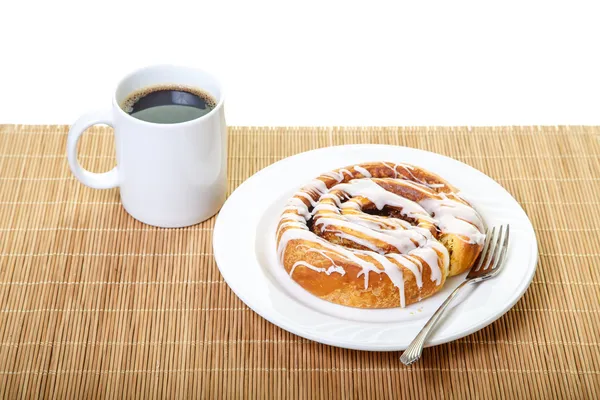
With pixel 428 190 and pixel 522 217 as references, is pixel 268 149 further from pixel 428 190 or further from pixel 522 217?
pixel 522 217

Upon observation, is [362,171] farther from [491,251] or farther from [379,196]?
[491,251]

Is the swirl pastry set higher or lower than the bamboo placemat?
higher

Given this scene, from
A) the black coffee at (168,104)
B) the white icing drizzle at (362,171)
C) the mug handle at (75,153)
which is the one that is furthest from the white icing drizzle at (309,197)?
the mug handle at (75,153)

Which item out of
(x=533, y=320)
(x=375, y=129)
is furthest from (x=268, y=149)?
(x=533, y=320)

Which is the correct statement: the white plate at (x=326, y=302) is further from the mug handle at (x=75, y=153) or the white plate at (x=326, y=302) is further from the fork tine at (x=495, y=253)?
the mug handle at (x=75, y=153)

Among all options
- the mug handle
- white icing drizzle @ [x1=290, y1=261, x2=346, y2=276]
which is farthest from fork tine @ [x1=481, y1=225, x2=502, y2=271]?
the mug handle

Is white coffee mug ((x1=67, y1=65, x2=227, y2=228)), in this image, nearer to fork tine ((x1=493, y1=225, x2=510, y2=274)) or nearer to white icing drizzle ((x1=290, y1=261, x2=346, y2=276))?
white icing drizzle ((x1=290, y1=261, x2=346, y2=276))
